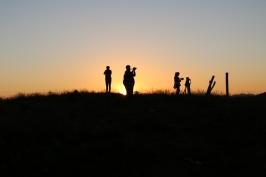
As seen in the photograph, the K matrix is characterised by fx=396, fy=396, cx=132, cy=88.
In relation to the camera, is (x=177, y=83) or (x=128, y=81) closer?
(x=128, y=81)

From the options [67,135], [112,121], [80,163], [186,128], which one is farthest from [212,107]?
[80,163]

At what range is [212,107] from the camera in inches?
755

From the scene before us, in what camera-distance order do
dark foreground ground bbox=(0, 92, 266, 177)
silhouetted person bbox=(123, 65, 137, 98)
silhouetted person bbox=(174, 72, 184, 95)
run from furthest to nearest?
silhouetted person bbox=(174, 72, 184, 95) → silhouetted person bbox=(123, 65, 137, 98) → dark foreground ground bbox=(0, 92, 266, 177)

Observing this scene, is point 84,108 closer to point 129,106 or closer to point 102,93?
point 129,106

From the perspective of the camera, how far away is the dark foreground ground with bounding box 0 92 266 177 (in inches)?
452

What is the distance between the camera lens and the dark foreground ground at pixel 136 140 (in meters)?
11.5

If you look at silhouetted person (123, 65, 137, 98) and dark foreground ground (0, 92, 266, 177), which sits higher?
silhouetted person (123, 65, 137, 98)

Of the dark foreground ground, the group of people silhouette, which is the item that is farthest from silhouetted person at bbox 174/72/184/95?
the dark foreground ground

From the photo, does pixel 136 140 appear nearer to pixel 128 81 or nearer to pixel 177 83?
pixel 128 81

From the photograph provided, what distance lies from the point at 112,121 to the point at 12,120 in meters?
4.16

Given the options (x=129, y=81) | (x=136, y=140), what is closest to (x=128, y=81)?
(x=129, y=81)

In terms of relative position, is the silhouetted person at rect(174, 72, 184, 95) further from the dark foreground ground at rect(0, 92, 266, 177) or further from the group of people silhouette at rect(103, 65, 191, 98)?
the dark foreground ground at rect(0, 92, 266, 177)

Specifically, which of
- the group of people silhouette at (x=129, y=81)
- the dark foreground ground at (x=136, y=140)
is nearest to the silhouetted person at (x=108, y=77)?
the group of people silhouette at (x=129, y=81)

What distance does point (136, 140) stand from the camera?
13695 millimetres
